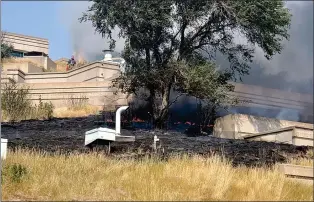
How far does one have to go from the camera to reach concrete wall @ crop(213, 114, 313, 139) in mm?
21047

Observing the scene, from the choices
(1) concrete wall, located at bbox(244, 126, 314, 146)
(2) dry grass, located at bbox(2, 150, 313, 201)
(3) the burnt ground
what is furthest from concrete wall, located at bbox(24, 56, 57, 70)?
(2) dry grass, located at bbox(2, 150, 313, 201)

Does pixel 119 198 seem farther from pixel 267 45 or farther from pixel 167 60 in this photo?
pixel 267 45

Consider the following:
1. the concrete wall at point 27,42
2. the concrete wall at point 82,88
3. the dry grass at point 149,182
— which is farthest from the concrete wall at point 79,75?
the dry grass at point 149,182

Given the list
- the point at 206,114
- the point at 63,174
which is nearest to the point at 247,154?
the point at 63,174

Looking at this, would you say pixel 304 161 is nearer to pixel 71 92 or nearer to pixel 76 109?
pixel 76 109

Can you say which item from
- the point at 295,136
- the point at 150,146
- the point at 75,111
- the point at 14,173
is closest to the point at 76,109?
the point at 75,111

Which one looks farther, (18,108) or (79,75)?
(79,75)

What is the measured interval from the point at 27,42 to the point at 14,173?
45738mm

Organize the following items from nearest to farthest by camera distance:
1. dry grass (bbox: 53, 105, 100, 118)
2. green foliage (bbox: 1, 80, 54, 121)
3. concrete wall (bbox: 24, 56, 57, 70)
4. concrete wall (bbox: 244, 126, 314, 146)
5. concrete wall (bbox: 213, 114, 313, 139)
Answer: concrete wall (bbox: 244, 126, 314, 146) < concrete wall (bbox: 213, 114, 313, 139) < green foliage (bbox: 1, 80, 54, 121) < dry grass (bbox: 53, 105, 100, 118) < concrete wall (bbox: 24, 56, 57, 70)

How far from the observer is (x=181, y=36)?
20.7 meters

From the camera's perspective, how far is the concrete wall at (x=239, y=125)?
21047 millimetres

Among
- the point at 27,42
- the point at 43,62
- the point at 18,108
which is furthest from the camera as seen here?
the point at 27,42

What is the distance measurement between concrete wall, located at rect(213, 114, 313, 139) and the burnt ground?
A: 16.8 ft

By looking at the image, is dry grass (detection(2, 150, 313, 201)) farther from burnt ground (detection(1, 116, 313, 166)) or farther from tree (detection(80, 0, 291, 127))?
tree (detection(80, 0, 291, 127))
